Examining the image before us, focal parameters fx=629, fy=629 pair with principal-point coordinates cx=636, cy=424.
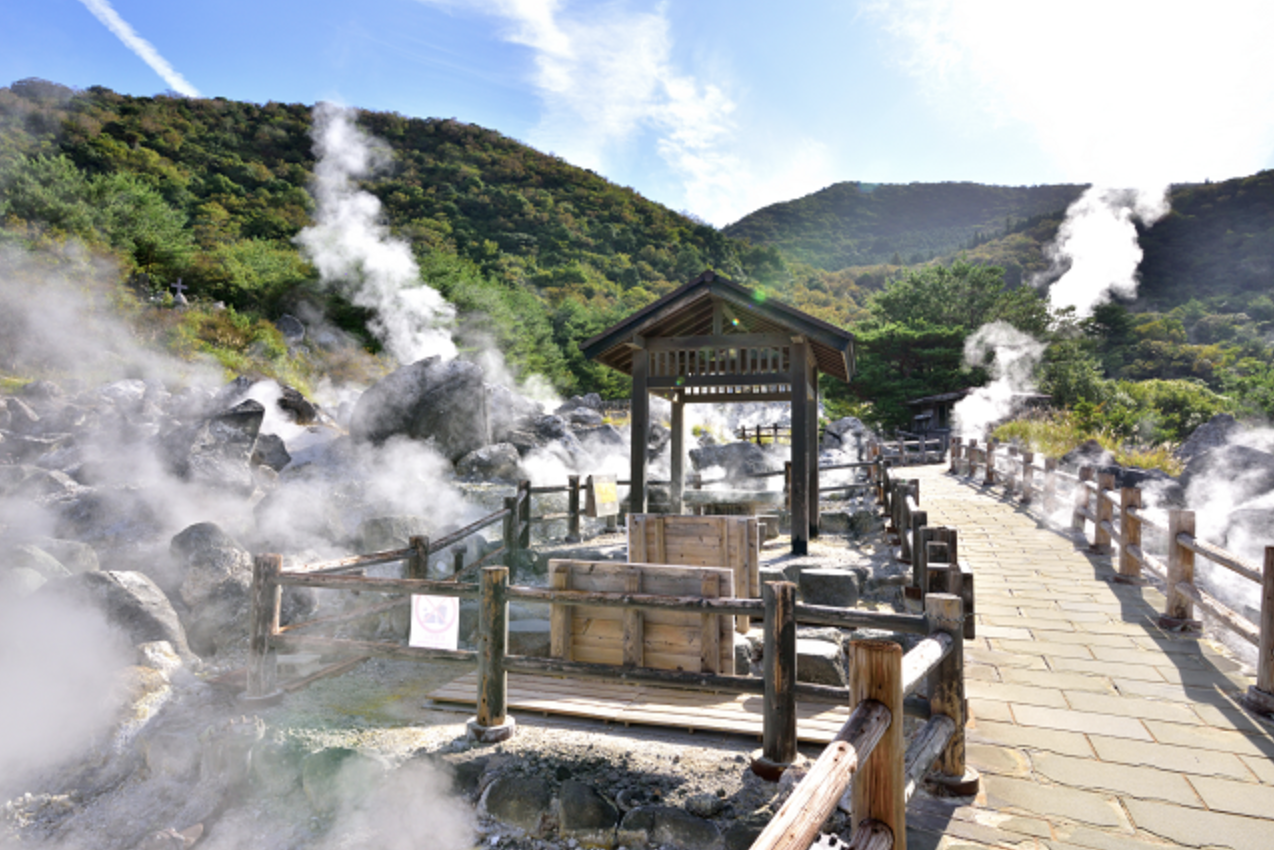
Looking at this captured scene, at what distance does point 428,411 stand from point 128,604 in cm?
1139

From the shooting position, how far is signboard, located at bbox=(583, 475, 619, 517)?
11258 mm

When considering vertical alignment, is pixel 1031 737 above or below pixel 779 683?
below

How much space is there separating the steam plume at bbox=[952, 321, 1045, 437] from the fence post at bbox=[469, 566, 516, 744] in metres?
28.5

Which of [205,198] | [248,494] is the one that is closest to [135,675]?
[248,494]

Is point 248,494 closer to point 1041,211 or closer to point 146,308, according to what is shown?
point 146,308

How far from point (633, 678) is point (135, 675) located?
4.49m

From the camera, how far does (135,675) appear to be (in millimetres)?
5262

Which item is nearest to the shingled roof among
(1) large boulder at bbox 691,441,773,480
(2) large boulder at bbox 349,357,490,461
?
(2) large boulder at bbox 349,357,490,461

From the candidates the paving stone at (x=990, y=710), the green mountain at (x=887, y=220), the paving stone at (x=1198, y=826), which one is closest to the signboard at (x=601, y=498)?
the paving stone at (x=990, y=710)

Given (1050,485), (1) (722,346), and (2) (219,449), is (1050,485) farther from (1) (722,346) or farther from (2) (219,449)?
(2) (219,449)

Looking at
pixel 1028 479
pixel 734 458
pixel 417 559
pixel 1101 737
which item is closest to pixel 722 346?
pixel 417 559

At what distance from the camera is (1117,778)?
313cm

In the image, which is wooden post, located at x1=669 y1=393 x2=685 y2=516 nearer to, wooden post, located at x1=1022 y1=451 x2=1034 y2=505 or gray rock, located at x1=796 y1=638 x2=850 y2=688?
gray rock, located at x1=796 y1=638 x2=850 y2=688

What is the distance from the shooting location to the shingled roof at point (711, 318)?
812 cm
